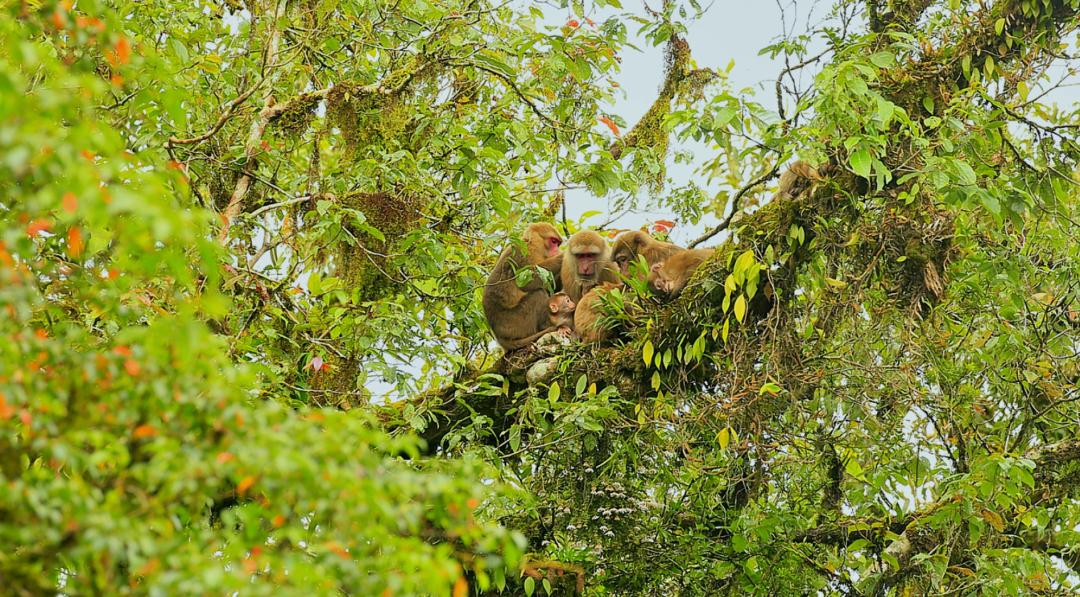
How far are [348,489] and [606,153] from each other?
4.72m

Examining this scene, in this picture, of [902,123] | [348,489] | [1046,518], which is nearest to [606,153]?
[902,123]

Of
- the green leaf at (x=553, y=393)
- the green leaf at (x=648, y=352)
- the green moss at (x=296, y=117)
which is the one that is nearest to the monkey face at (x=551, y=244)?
the green moss at (x=296, y=117)

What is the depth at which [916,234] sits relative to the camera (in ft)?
18.9

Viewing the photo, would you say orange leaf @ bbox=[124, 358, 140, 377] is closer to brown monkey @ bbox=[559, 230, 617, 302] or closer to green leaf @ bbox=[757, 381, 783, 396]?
green leaf @ bbox=[757, 381, 783, 396]

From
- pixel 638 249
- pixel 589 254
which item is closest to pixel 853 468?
pixel 638 249

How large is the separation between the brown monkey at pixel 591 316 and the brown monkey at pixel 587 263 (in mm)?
267

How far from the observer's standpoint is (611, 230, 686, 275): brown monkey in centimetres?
773

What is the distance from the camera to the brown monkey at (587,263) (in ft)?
26.1

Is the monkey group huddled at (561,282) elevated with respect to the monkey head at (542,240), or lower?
lower

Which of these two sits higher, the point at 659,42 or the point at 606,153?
the point at 659,42

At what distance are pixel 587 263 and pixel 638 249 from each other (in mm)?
393

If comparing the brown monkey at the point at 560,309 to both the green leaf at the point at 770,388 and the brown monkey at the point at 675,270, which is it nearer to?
the brown monkey at the point at 675,270

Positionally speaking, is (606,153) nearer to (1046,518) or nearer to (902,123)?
(902,123)

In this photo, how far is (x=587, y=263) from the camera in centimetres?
801
